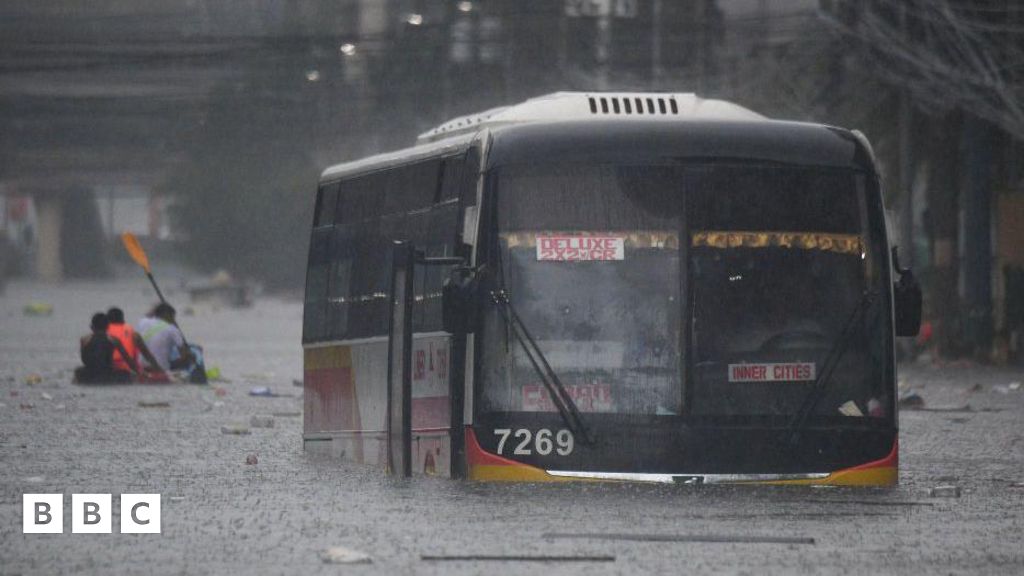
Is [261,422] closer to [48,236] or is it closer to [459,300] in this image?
[459,300]

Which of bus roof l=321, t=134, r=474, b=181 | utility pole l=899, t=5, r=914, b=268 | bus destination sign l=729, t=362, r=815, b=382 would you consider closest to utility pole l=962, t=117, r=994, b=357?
utility pole l=899, t=5, r=914, b=268

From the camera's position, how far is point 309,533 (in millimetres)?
11297

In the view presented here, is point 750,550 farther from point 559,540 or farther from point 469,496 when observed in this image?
point 469,496

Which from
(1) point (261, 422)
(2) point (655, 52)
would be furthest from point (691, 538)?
(2) point (655, 52)

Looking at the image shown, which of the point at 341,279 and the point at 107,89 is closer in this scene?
the point at 341,279

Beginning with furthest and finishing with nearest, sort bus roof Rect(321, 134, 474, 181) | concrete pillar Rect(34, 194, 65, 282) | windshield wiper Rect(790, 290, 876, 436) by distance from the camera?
concrete pillar Rect(34, 194, 65, 282), bus roof Rect(321, 134, 474, 181), windshield wiper Rect(790, 290, 876, 436)

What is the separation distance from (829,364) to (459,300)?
7.38ft

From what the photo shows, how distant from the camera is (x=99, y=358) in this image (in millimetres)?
30125

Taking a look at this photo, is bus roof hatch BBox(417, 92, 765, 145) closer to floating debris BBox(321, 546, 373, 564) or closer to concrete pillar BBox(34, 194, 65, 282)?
floating debris BBox(321, 546, 373, 564)

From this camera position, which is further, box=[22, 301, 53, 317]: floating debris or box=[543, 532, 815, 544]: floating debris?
box=[22, 301, 53, 317]: floating debris

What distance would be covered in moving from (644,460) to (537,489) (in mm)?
1131

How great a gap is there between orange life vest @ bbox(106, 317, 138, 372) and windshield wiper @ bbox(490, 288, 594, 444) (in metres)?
16.9

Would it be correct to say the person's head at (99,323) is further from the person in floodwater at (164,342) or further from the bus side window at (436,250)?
the bus side window at (436,250)

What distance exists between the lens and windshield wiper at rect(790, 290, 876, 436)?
13.8 m
